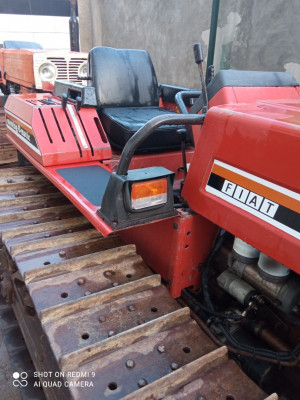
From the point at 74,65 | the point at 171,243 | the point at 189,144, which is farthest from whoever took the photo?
the point at 74,65

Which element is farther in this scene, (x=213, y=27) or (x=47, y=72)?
(x=213, y=27)

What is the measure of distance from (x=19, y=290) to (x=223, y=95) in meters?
1.55

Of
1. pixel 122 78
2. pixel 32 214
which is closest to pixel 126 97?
pixel 122 78

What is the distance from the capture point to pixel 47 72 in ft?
16.3

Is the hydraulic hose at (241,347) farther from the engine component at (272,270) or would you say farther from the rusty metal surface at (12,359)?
the rusty metal surface at (12,359)

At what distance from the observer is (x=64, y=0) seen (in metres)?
13.9

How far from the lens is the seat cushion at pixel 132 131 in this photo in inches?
86.7

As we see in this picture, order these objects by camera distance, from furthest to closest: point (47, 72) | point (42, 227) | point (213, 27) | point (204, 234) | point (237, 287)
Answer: point (213, 27), point (47, 72), point (42, 227), point (204, 234), point (237, 287)

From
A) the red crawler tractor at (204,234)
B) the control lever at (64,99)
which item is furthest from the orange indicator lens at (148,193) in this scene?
the control lever at (64,99)

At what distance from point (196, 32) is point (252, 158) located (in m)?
5.83

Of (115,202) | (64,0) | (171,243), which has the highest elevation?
(64,0)

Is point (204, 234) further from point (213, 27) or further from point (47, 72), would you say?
point (213, 27)

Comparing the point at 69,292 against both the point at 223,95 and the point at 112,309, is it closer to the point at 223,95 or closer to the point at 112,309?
the point at 112,309

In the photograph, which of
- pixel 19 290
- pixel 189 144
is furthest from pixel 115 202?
pixel 189 144
